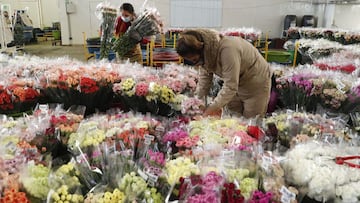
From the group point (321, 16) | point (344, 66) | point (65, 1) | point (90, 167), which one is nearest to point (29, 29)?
point (65, 1)

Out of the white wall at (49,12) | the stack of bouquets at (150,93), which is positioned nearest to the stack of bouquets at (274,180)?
the stack of bouquets at (150,93)

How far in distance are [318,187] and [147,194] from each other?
63cm

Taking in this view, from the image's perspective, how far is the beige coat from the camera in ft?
7.07

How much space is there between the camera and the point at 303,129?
174 cm

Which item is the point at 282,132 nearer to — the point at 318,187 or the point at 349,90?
the point at 318,187

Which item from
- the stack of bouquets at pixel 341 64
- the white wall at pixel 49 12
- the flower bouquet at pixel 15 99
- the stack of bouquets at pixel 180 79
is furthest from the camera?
the white wall at pixel 49 12

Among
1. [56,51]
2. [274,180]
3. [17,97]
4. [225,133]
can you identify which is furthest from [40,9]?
[274,180]

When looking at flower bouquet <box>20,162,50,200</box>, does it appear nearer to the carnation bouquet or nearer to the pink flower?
the pink flower

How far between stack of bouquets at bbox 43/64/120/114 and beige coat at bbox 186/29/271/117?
788 millimetres

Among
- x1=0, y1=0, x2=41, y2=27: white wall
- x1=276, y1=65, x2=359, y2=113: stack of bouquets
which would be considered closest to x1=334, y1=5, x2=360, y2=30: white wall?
x1=276, y1=65, x2=359, y2=113: stack of bouquets

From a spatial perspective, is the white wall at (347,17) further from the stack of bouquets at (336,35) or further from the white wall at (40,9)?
the white wall at (40,9)

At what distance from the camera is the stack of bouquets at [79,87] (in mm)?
2443

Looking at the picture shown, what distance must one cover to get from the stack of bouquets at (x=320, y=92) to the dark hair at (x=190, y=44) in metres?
1.07

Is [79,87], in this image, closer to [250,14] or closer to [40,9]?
[250,14]
